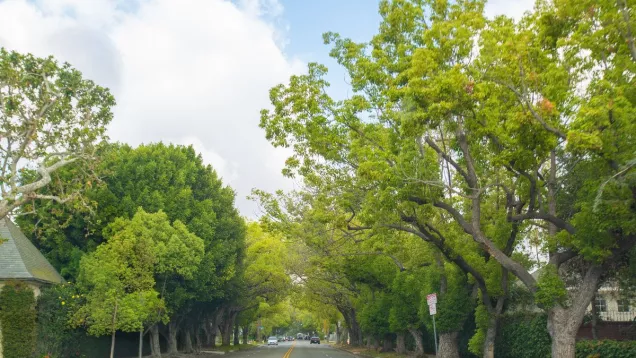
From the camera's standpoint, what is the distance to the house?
24203 millimetres

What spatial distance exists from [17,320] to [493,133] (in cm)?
2100

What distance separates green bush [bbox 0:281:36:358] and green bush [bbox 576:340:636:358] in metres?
21.8

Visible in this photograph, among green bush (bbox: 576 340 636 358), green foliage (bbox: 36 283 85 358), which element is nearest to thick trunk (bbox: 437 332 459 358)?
green bush (bbox: 576 340 636 358)

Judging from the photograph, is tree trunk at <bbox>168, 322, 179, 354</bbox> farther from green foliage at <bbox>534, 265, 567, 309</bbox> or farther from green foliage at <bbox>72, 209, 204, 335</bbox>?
green foliage at <bbox>534, 265, 567, 309</bbox>

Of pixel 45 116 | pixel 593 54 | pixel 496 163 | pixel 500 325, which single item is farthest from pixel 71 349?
pixel 593 54

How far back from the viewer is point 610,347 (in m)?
16.5

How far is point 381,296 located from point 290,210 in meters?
11.4

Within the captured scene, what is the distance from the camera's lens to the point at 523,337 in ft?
70.9

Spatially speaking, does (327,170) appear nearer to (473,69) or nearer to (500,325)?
(473,69)

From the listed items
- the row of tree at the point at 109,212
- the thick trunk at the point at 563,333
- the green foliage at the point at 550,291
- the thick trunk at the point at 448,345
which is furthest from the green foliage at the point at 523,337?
the row of tree at the point at 109,212

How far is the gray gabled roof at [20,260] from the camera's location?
24234mm

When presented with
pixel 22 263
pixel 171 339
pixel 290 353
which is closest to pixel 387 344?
pixel 290 353

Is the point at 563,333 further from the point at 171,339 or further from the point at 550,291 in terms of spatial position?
the point at 171,339

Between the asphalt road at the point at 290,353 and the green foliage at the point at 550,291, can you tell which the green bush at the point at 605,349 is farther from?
the asphalt road at the point at 290,353
